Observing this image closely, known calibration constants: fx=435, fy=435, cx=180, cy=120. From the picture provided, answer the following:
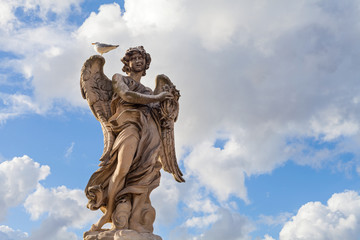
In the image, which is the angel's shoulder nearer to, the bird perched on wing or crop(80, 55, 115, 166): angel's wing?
crop(80, 55, 115, 166): angel's wing

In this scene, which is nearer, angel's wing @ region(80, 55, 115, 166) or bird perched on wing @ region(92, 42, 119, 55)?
angel's wing @ region(80, 55, 115, 166)

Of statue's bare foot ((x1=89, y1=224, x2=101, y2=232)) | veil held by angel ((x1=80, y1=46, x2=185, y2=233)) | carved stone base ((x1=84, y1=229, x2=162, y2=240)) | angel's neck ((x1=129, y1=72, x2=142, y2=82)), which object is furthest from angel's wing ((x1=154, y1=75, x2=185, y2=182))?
statue's bare foot ((x1=89, y1=224, x2=101, y2=232))

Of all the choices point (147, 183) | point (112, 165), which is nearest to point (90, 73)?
point (112, 165)

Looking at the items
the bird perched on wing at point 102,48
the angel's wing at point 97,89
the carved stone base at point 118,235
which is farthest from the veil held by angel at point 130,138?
the bird perched on wing at point 102,48

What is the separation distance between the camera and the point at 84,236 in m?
8.22

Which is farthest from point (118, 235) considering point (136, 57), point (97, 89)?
point (136, 57)

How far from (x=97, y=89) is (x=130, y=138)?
1.52 metres

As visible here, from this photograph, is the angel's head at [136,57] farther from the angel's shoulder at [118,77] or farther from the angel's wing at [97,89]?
the angel's wing at [97,89]

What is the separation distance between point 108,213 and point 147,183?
97 centimetres

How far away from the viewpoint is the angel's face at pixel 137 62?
9773 mm

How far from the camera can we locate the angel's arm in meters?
9.08

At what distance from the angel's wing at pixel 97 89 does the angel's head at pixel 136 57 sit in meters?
0.50

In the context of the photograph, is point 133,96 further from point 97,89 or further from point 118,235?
point 118,235

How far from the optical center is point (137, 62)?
384 inches
